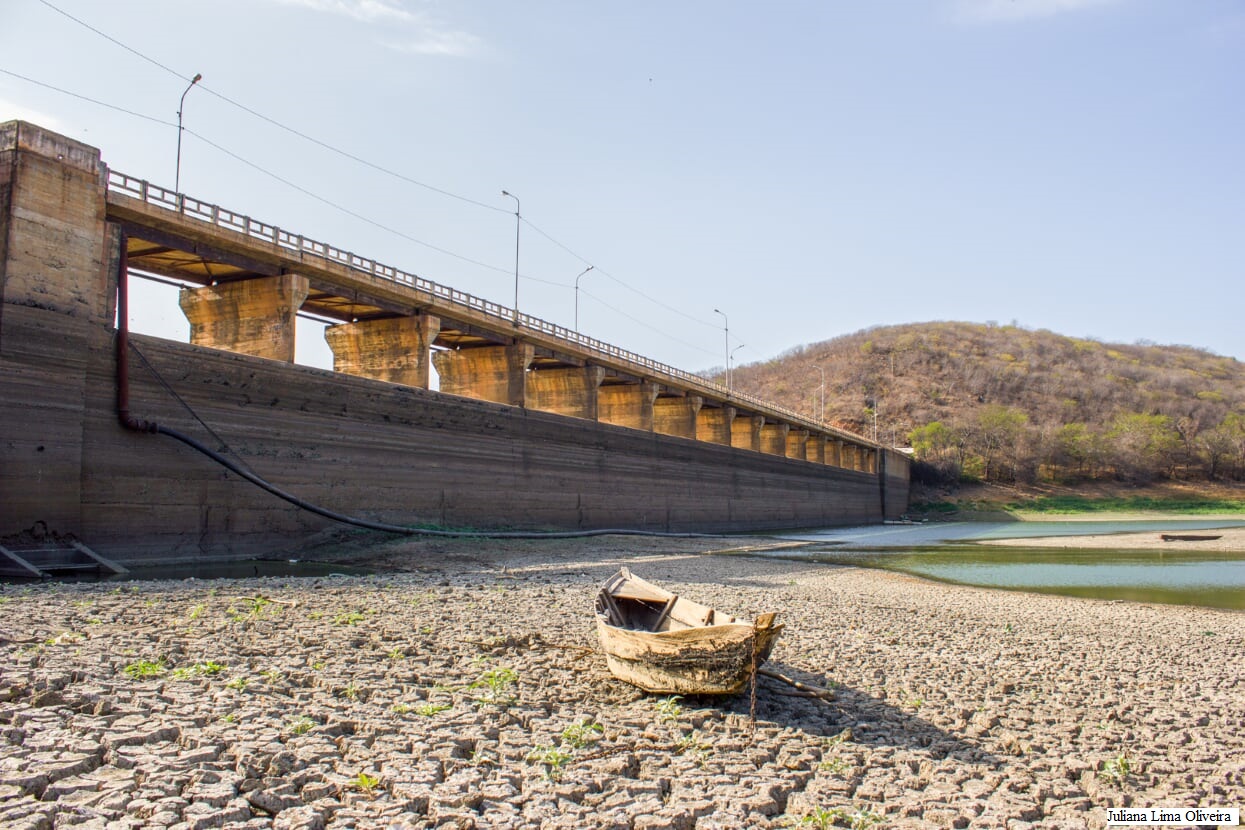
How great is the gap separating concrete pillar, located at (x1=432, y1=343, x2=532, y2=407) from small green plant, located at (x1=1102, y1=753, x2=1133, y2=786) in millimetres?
32608

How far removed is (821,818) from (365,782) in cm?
314

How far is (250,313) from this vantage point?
27.8m

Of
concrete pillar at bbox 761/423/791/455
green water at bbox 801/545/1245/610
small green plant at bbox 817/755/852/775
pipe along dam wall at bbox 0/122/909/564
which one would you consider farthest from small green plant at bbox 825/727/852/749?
concrete pillar at bbox 761/423/791/455

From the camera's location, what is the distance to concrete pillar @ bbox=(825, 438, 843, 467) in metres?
90.9

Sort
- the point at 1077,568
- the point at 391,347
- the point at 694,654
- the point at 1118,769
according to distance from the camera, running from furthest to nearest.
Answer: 1. the point at 391,347
2. the point at 1077,568
3. the point at 694,654
4. the point at 1118,769

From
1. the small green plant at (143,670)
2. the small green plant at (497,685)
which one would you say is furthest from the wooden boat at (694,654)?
the small green plant at (143,670)

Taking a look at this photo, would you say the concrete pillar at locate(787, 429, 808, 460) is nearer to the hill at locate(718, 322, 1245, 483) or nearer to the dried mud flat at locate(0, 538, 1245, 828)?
the hill at locate(718, 322, 1245, 483)

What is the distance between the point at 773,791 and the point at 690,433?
52.4m

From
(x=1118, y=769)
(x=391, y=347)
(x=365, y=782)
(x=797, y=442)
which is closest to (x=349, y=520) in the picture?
(x=391, y=347)

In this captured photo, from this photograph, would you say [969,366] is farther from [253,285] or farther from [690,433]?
[253,285]

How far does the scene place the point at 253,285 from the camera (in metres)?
27.9

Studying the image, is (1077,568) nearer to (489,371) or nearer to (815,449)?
(489,371)

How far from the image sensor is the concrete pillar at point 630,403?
168ft

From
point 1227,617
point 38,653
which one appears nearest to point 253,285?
point 38,653
